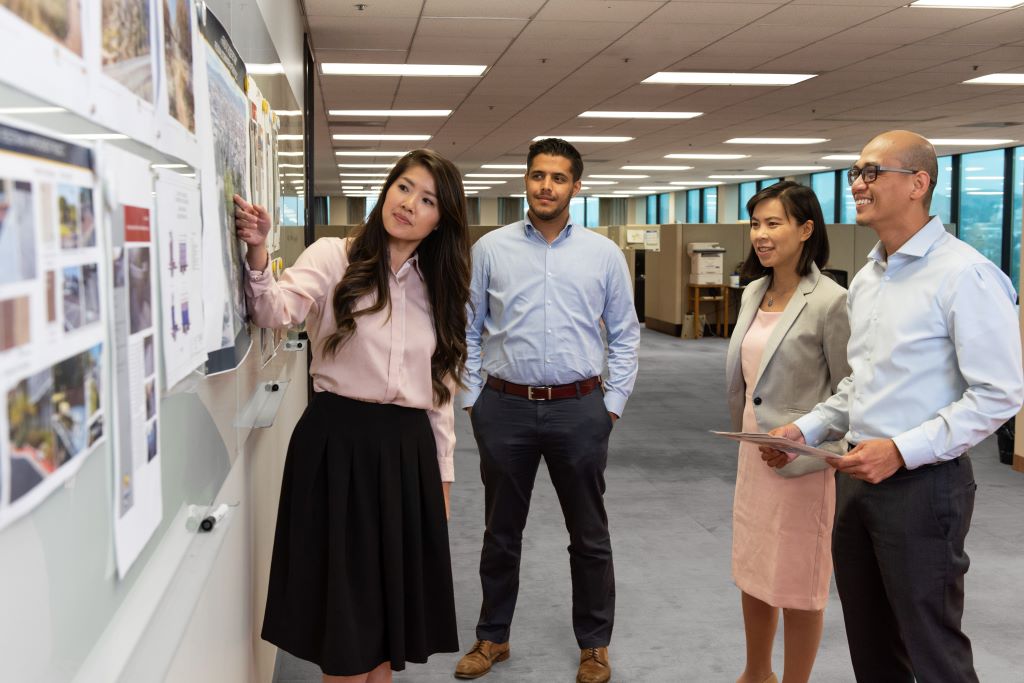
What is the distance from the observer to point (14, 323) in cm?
60

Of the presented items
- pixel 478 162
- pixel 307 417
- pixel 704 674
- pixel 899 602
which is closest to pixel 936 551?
pixel 899 602

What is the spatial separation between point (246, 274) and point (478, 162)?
15.3m

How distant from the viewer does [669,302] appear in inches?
556

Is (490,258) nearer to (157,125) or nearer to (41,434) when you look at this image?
(157,125)

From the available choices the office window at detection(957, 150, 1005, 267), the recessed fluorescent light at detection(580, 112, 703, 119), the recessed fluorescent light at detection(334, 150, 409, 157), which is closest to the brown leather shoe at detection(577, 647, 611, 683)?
the recessed fluorescent light at detection(580, 112, 703, 119)

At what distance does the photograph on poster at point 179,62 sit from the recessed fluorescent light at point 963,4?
5.50m

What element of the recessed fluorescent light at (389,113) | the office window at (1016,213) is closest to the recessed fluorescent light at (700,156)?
the office window at (1016,213)

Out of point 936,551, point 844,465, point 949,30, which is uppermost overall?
point 949,30

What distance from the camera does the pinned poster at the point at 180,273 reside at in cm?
103

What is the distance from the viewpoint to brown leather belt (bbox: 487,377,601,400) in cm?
284

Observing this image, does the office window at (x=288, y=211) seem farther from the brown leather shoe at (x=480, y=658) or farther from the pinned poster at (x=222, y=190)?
Result: the brown leather shoe at (x=480, y=658)

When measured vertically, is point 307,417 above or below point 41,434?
below

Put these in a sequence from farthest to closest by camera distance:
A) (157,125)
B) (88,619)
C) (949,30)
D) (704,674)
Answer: (949,30)
(704,674)
(157,125)
(88,619)

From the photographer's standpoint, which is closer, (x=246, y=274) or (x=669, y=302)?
(x=246, y=274)
